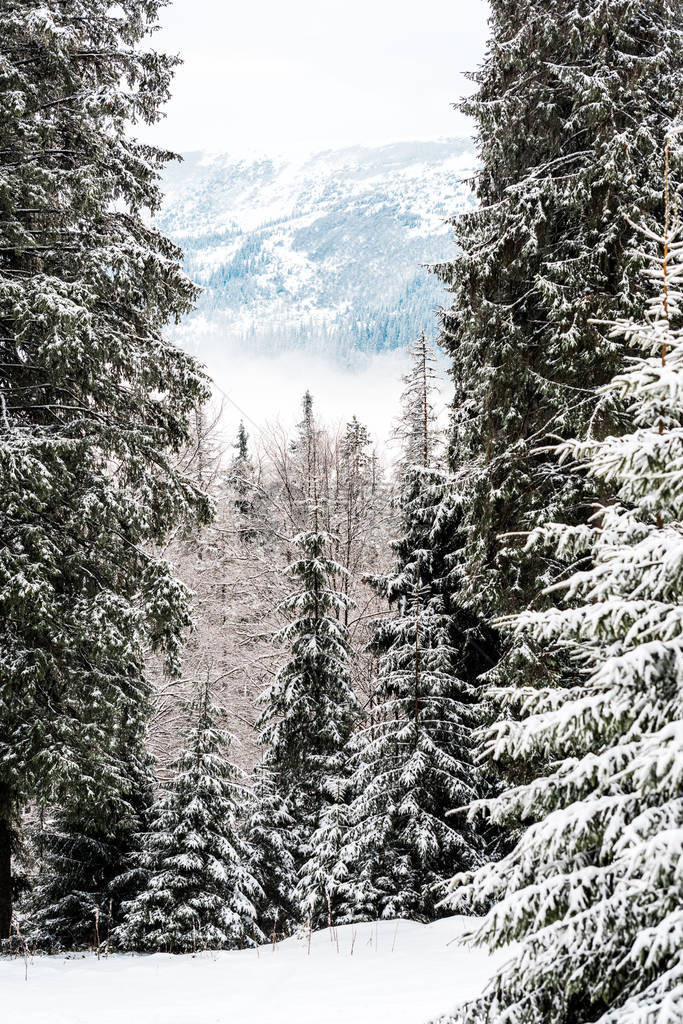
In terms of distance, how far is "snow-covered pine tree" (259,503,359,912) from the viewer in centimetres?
1391

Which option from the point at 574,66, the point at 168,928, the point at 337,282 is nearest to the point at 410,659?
the point at 168,928

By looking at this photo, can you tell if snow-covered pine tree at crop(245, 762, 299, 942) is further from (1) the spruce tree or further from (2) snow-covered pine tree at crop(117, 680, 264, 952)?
(1) the spruce tree

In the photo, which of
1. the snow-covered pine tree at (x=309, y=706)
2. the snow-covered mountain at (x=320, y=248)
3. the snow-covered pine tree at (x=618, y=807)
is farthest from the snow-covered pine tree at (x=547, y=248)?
the snow-covered mountain at (x=320, y=248)

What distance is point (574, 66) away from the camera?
8.50m

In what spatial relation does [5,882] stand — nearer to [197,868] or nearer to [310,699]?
[197,868]

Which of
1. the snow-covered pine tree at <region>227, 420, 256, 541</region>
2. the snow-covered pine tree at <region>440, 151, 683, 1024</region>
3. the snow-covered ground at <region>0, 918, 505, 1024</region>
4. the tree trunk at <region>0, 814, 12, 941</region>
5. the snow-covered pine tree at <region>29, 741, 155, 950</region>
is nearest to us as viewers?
the snow-covered pine tree at <region>440, 151, 683, 1024</region>

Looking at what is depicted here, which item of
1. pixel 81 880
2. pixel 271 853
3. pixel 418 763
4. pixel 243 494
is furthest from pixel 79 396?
pixel 243 494

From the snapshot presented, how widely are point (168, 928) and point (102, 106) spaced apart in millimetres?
10485

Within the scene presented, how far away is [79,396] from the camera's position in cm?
978

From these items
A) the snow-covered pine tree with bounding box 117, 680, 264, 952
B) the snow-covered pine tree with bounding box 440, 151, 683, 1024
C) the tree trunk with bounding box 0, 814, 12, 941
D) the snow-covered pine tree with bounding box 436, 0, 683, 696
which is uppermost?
the snow-covered pine tree with bounding box 436, 0, 683, 696

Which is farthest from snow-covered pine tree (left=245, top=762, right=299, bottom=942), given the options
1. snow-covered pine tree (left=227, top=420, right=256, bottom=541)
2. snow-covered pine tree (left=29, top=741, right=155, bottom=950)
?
snow-covered pine tree (left=227, top=420, right=256, bottom=541)

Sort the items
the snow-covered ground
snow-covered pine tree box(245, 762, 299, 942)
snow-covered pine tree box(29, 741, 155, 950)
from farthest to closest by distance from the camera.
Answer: snow-covered pine tree box(245, 762, 299, 942)
snow-covered pine tree box(29, 741, 155, 950)
the snow-covered ground

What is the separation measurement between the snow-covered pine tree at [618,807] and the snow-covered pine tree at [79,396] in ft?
19.7

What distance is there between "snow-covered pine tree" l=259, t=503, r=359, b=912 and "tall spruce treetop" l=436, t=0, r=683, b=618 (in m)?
5.36
